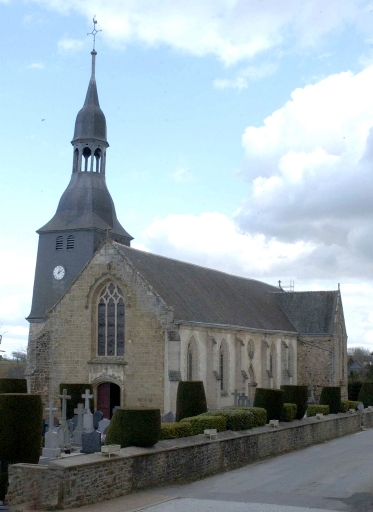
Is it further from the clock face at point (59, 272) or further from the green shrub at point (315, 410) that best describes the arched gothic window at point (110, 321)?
the clock face at point (59, 272)

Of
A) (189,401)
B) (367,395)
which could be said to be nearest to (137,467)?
(189,401)

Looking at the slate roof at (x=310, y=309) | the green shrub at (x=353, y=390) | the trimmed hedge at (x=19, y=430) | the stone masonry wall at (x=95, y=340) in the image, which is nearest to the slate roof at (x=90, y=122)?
the stone masonry wall at (x=95, y=340)

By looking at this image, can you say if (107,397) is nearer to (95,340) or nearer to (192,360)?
(95,340)

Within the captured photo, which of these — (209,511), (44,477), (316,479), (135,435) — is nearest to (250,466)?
(316,479)

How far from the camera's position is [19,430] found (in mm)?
17328

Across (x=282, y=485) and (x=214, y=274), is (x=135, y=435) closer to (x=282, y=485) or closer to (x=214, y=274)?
(x=282, y=485)

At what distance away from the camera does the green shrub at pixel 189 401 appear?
2725 cm

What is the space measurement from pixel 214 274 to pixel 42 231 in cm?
1289

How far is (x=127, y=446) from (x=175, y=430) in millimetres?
2716

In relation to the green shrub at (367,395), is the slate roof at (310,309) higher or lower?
higher

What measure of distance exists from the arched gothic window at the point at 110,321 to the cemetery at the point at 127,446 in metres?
6.94

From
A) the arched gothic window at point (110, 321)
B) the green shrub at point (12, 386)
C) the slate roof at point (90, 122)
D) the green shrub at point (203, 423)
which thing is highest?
the slate roof at point (90, 122)

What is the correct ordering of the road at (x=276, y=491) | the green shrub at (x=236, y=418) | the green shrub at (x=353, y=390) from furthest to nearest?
the green shrub at (x=353, y=390), the green shrub at (x=236, y=418), the road at (x=276, y=491)

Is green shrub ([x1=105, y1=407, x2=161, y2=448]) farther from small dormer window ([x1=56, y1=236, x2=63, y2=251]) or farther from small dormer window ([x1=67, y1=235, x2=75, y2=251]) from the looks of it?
small dormer window ([x1=56, y1=236, x2=63, y2=251])
